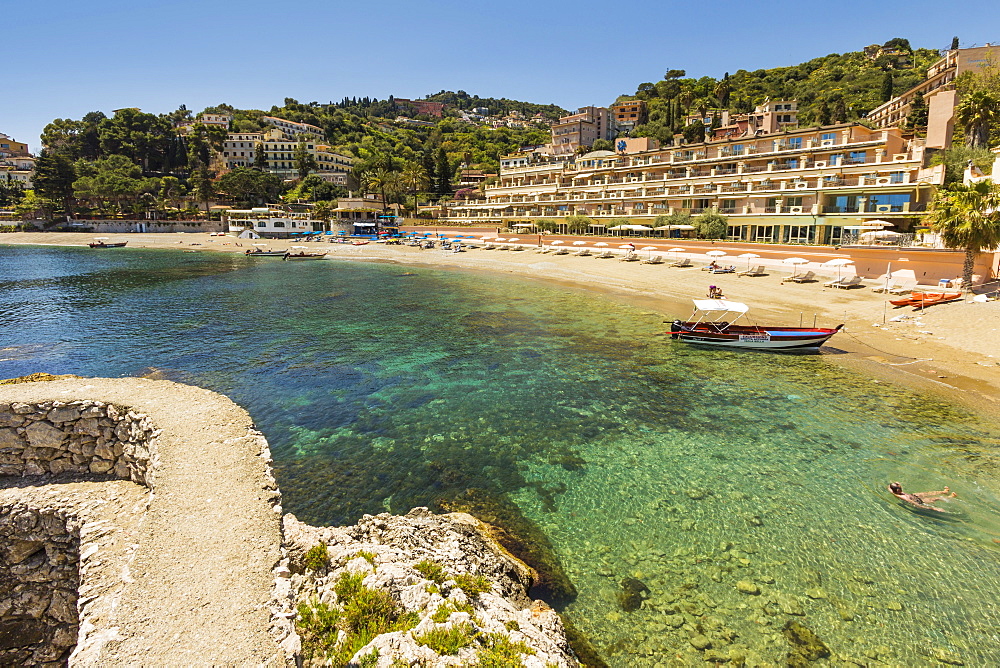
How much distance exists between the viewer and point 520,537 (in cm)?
1051

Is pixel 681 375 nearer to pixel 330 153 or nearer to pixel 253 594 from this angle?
pixel 253 594

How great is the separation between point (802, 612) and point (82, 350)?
31885mm

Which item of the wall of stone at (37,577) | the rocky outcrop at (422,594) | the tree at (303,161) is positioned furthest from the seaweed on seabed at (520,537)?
the tree at (303,161)

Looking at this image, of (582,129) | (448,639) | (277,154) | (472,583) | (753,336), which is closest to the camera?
(448,639)

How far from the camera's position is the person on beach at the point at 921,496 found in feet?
37.2

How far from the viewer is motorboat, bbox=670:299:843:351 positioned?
75.3 feet

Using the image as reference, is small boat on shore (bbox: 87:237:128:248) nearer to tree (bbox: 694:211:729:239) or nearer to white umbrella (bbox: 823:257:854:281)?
tree (bbox: 694:211:729:239)

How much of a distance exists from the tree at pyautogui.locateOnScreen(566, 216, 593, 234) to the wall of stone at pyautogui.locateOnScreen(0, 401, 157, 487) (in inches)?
2662

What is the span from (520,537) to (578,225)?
6726 cm

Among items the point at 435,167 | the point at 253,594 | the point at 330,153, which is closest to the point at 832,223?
the point at 253,594

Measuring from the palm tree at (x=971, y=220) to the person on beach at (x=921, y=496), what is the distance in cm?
2272

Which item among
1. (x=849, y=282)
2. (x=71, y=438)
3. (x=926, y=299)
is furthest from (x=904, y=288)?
(x=71, y=438)

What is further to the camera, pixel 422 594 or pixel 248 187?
pixel 248 187

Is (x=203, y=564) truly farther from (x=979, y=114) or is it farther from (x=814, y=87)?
(x=814, y=87)
